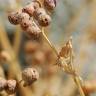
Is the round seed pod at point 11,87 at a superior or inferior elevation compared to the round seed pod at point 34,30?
inferior

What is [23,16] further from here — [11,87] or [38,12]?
[11,87]

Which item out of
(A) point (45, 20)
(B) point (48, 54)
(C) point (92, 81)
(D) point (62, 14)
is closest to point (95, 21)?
(B) point (48, 54)

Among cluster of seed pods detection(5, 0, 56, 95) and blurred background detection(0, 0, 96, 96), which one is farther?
blurred background detection(0, 0, 96, 96)

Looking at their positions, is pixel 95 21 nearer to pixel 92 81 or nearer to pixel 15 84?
pixel 92 81

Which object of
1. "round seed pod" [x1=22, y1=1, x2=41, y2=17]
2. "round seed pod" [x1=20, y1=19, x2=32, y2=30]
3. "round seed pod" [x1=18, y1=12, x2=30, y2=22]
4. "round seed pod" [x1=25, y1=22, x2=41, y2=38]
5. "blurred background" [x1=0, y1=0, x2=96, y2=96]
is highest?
"round seed pod" [x1=22, y1=1, x2=41, y2=17]

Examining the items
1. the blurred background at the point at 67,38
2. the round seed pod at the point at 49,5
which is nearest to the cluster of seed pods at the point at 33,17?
the round seed pod at the point at 49,5

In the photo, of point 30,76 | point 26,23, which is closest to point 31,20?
point 26,23

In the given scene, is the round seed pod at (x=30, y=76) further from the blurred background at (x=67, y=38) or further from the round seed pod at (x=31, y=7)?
the blurred background at (x=67, y=38)

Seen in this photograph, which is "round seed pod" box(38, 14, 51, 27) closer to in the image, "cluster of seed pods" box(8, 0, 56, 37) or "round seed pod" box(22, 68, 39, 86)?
"cluster of seed pods" box(8, 0, 56, 37)

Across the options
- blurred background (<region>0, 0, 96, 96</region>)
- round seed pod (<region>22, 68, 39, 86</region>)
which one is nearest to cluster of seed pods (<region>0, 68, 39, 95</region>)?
round seed pod (<region>22, 68, 39, 86</region>)
